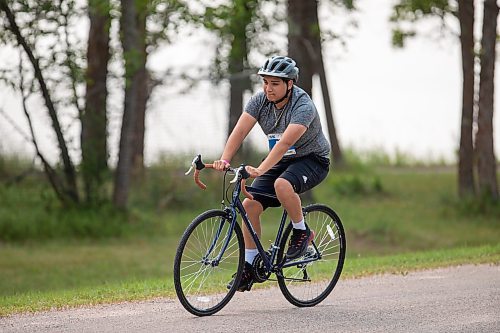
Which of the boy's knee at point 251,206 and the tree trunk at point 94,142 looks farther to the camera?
the tree trunk at point 94,142

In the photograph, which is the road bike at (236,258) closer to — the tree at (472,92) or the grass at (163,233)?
the grass at (163,233)

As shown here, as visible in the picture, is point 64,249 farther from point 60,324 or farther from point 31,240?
point 60,324

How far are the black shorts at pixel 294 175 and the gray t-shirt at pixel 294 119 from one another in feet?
0.21

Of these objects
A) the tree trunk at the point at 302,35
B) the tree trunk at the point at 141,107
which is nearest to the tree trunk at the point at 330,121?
the tree trunk at the point at 302,35

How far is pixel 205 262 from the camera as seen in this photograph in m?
9.02

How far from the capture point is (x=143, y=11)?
22531 millimetres

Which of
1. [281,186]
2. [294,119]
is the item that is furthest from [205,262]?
[294,119]

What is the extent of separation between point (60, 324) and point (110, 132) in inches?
491

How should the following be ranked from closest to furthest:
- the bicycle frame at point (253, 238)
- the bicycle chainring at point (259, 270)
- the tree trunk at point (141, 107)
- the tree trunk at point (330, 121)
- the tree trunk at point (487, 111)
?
1. the bicycle frame at point (253, 238)
2. the bicycle chainring at point (259, 270)
3. the tree trunk at point (487, 111)
4. the tree trunk at point (141, 107)
5. the tree trunk at point (330, 121)

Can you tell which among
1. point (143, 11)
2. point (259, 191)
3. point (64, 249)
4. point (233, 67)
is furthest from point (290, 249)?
point (233, 67)

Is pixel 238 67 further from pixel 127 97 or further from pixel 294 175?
pixel 294 175

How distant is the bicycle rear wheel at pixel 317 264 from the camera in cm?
984

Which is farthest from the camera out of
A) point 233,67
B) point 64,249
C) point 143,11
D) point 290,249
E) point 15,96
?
point 233,67

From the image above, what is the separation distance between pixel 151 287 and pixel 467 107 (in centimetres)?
1415
